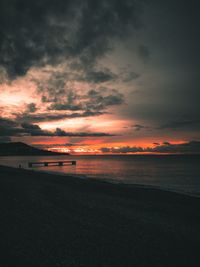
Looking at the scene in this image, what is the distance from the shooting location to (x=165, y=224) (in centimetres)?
1016

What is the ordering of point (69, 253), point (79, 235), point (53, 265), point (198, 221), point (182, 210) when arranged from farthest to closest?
point (182, 210) → point (198, 221) → point (79, 235) → point (69, 253) → point (53, 265)

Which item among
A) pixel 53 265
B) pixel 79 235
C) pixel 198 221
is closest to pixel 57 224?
pixel 79 235

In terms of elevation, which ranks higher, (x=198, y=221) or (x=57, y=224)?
(x=57, y=224)

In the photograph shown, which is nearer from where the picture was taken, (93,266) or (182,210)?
(93,266)

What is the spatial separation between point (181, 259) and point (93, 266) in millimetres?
2931

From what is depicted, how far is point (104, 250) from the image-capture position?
676cm

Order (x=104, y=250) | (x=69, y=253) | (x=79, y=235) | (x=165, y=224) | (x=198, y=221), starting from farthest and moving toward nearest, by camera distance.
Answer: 1. (x=198, y=221)
2. (x=165, y=224)
3. (x=79, y=235)
4. (x=104, y=250)
5. (x=69, y=253)

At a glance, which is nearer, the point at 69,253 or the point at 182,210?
the point at 69,253

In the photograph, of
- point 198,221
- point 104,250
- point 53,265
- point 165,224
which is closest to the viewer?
point 53,265

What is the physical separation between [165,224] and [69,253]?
568 centimetres

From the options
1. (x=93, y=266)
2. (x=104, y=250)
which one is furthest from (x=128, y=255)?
(x=93, y=266)

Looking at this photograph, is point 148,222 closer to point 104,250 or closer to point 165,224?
point 165,224

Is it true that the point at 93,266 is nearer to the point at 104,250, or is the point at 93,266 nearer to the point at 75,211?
the point at 104,250

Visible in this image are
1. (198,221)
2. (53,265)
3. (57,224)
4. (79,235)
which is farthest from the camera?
(198,221)
